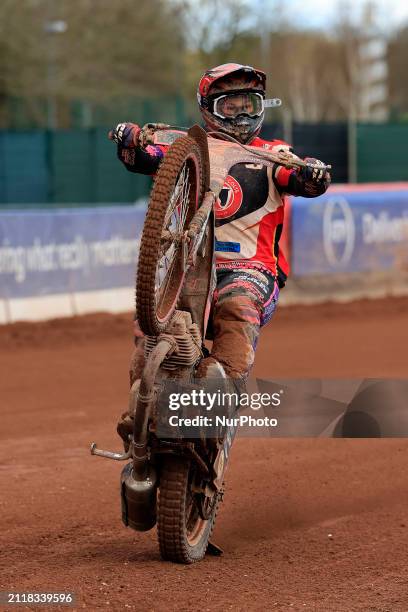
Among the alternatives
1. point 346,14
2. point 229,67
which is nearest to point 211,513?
point 229,67

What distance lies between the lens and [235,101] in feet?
19.0

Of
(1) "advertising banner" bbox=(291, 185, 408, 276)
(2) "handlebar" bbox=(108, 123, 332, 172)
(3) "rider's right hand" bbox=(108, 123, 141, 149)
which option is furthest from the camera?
(1) "advertising banner" bbox=(291, 185, 408, 276)

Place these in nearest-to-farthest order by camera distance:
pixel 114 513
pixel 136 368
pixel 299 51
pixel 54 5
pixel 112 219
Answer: pixel 136 368 → pixel 114 513 → pixel 112 219 → pixel 54 5 → pixel 299 51

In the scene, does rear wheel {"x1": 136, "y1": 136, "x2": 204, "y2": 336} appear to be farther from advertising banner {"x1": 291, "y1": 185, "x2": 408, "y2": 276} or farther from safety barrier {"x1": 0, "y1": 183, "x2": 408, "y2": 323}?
advertising banner {"x1": 291, "y1": 185, "x2": 408, "y2": 276}

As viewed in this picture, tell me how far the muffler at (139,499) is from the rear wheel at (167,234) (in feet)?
2.34

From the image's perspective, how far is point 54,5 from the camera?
128 feet

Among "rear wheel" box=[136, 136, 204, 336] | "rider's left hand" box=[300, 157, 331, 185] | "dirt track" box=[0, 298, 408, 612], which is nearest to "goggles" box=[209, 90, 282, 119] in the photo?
"rider's left hand" box=[300, 157, 331, 185]

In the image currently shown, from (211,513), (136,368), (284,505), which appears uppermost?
(136,368)

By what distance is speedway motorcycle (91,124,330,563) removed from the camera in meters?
4.75

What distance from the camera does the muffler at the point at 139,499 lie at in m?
5.09

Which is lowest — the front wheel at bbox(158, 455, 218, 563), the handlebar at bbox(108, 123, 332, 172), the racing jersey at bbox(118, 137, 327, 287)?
the front wheel at bbox(158, 455, 218, 563)

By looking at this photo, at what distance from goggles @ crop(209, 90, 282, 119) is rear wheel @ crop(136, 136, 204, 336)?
68 cm

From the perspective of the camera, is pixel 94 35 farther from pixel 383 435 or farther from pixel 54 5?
pixel 383 435

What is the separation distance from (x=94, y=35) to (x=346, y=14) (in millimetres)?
18040
